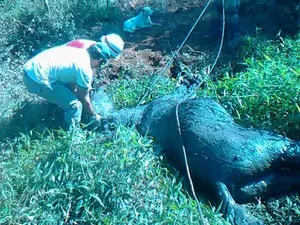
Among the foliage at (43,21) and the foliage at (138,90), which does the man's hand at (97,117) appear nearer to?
the foliage at (138,90)

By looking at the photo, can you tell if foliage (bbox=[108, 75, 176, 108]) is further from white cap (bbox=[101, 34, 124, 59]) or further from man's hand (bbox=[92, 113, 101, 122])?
white cap (bbox=[101, 34, 124, 59])

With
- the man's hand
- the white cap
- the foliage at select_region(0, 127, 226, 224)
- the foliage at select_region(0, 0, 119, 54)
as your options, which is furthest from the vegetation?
the foliage at select_region(0, 0, 119, 54)

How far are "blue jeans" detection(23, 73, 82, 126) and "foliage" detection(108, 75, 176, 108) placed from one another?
0.57m

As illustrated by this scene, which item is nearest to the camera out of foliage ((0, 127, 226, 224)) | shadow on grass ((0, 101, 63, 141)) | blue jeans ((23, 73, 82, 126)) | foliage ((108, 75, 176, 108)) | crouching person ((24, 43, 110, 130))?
foliage ((0, 127, 226, 224))

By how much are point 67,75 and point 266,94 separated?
73.2 inches

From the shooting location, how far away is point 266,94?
4.66m

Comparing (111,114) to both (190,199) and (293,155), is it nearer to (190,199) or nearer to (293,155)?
(190,199)

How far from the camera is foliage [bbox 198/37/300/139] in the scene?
4.48 meters

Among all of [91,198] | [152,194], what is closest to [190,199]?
[152,194]

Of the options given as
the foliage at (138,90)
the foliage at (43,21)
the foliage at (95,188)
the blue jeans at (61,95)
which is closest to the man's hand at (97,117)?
the blue jeans at (61,95)

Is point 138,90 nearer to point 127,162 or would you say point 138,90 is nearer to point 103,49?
point 103,49

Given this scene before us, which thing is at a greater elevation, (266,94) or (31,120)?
(266,94)

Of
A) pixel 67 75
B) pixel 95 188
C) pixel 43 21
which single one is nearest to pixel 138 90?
pixel 67 75

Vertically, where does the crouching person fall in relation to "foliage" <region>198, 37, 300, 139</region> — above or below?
above
